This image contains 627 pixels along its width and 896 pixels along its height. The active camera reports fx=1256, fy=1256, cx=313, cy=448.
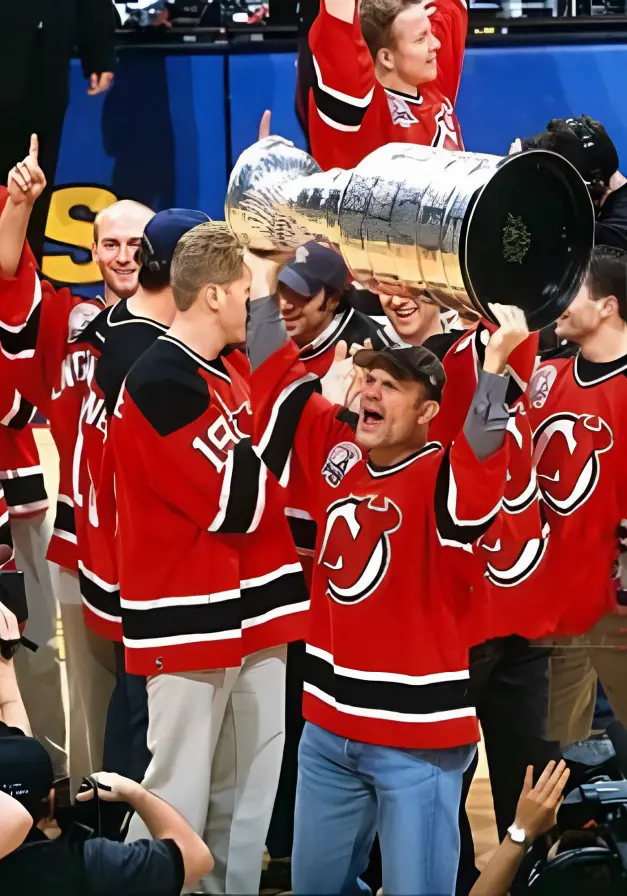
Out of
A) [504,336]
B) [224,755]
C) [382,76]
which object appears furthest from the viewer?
[224,755]

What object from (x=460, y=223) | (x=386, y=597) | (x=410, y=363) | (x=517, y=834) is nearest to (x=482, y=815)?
(x=517, y=834)

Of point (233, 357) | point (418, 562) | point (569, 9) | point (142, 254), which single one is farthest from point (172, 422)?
point (569, 9)

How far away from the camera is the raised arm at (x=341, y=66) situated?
190cm

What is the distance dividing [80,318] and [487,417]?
69 centimetres

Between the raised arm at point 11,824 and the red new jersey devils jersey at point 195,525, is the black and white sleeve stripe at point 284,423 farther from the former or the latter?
the raised arm at point 11,824

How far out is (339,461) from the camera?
194 cm

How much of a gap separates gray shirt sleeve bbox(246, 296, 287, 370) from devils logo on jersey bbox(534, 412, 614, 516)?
0.44m

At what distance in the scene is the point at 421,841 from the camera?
1962mm

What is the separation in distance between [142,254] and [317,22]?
1.48 feet

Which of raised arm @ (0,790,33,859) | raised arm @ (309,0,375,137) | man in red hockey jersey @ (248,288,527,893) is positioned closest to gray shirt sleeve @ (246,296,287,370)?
man in red hockey jersey @ (248,288,527,893)

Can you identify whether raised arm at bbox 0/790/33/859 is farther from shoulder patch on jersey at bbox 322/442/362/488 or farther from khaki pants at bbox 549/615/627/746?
khaki pants at bbox 549/615/627/746

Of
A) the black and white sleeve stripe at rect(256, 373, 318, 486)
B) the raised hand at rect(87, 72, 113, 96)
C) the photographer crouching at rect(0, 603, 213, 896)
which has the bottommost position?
the photographer crouching at rect(0, 603, 213, 896)

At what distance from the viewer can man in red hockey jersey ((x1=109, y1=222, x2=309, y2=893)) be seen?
195 centimetres

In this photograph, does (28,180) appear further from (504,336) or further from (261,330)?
(504,336)
